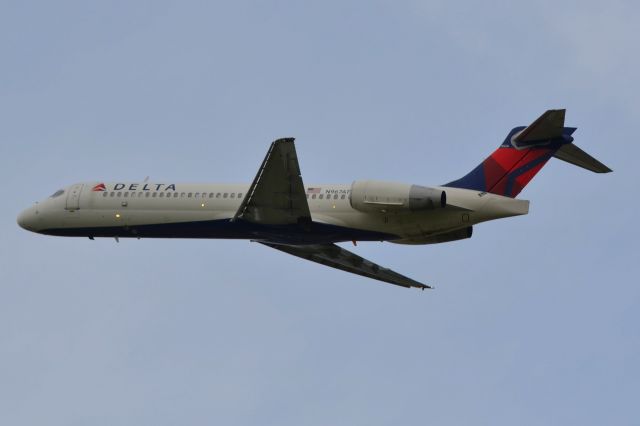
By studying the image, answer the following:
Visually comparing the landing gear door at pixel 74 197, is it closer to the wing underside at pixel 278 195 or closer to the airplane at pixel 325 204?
the airplane at pixel 325 204

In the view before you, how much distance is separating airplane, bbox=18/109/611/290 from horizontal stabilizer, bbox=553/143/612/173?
3cm

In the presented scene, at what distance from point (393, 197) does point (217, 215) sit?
6.44 meters

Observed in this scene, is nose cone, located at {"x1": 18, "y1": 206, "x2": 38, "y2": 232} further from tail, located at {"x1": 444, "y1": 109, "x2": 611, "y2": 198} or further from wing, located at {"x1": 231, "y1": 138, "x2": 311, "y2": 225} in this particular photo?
tail, located at {"x1": 444, "y1": 109, "x2": 611, "y2": 198}

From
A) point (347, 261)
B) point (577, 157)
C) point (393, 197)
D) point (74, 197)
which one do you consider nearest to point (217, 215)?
point (74, 197)

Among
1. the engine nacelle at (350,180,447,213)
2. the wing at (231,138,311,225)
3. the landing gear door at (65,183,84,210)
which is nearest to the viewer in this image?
the wing at (231,138,311,225)

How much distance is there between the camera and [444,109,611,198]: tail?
4050 centimetres

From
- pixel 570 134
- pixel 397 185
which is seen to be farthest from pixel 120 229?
pixel 570 134

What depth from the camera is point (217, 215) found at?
43406mm

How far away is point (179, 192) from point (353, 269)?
7.18 m

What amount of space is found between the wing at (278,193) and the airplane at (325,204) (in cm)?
3

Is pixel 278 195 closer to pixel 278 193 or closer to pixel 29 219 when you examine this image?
pixel 278 193

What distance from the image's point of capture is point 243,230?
139 ft

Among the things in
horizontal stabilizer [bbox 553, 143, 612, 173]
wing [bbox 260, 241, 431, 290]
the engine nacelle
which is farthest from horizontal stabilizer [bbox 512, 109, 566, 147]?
wing [bbox 260, 241, 431, 290]

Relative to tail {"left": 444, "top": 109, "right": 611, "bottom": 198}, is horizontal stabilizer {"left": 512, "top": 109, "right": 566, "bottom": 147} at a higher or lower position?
higher
